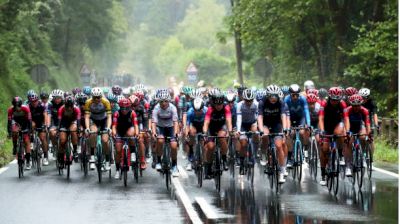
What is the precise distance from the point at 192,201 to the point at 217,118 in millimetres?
2928

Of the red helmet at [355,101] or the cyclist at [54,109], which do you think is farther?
the cyclist at [54,109]

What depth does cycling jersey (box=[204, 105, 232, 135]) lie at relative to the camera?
60.0 ft

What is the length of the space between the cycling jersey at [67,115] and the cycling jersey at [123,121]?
1990 mm

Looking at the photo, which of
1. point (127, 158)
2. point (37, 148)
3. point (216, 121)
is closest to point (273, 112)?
point (216, 121)

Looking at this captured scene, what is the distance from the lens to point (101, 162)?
19531mm

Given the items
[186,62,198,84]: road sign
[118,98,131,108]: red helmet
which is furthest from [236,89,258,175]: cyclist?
[186,62,198,84]: road sign

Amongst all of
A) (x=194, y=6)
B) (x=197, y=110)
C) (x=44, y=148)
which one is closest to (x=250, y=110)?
(x=197, y=110)

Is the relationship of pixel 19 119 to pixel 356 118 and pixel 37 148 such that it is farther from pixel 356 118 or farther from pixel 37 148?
pixel 356 118

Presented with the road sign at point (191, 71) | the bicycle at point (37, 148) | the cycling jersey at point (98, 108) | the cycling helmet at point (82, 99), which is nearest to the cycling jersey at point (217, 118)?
the cycling jersey at point (98, 108)

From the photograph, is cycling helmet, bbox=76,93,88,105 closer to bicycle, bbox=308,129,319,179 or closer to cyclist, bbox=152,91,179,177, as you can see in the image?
cyclist, bbox=152,91,179,177

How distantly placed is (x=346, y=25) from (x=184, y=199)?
26965 millimetres

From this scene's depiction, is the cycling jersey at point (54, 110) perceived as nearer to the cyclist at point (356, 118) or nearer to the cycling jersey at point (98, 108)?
the cycling jersey at point (98, 108)

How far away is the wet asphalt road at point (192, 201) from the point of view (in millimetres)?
13602

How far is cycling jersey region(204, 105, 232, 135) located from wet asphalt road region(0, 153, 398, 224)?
110 cm
